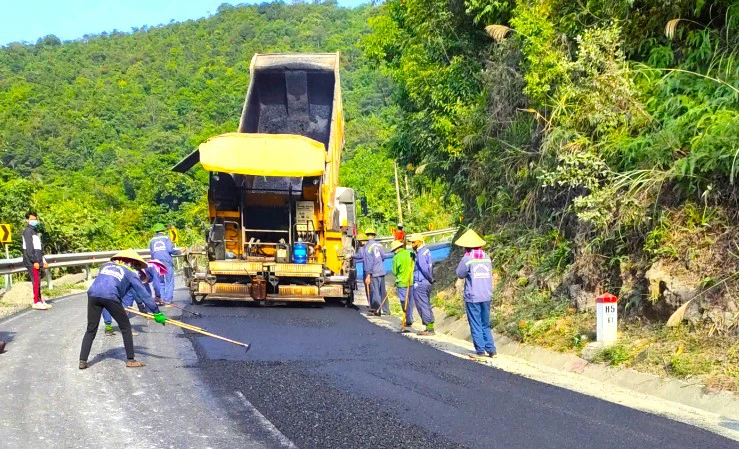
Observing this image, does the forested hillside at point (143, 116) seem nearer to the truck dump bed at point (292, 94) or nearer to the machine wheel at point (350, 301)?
the truck dump bed at point (292, 94)

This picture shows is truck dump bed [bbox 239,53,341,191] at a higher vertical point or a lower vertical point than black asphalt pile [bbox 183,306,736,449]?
higher

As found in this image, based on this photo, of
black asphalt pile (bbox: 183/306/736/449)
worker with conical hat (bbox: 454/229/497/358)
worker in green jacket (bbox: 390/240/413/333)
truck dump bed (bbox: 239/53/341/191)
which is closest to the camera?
black asphalt pile (bbox: 183/306/736/449)

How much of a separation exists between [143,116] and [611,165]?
63.7 m

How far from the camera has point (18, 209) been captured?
22188 mm

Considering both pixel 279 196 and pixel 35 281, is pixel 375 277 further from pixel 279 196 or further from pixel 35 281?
pixel 35 281

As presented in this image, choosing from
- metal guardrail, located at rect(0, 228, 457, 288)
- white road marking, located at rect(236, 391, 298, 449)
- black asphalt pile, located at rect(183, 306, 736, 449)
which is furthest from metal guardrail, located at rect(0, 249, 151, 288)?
white road marking, located at rect(236, 391, 298, 449)

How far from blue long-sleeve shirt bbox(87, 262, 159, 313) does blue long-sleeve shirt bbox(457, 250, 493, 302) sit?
3530 millimetres

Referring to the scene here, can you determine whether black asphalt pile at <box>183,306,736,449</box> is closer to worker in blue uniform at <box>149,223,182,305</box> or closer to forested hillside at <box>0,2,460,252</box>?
→ worker in blue uniform at <box>149,223,182,305</box>

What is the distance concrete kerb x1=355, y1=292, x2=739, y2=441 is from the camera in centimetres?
680

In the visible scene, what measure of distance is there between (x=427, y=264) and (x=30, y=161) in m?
51.8

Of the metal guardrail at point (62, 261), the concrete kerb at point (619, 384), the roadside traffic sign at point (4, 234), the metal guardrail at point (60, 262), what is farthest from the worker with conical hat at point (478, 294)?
the roadside traffic sign at point (4, 234)

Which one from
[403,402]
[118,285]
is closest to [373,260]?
[118,285]

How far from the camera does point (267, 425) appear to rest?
6.16m

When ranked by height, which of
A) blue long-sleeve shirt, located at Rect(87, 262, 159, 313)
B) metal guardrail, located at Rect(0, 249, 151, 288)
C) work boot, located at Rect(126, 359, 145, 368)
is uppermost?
blue long-sleeve shirt, located at Rect(87, 262, 159, 313)
